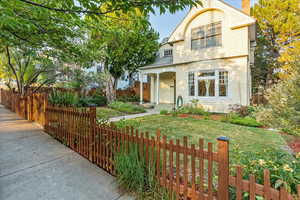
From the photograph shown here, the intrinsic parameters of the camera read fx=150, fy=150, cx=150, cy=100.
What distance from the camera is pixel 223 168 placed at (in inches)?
64.2

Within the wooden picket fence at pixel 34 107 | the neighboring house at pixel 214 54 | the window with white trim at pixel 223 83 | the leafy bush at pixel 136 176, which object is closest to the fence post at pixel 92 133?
the leafy bush at pixel 136 176

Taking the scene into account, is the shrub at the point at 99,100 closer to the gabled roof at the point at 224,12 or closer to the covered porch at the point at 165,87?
the covered porch at the point at 165,87

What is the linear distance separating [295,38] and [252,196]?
18.8m

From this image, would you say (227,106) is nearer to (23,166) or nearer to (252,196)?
(252,196)

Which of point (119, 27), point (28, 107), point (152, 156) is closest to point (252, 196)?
point (152, 156)

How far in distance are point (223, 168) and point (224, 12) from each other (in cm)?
1052

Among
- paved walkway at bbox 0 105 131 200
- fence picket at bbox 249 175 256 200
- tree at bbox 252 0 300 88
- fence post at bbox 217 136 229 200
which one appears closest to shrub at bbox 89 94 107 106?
paved walkway at bbox 0 105 131 200

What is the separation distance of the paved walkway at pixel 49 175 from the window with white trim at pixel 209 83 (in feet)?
28.9

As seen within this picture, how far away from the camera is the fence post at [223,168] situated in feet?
5.28

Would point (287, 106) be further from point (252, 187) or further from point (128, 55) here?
point (128, 55)

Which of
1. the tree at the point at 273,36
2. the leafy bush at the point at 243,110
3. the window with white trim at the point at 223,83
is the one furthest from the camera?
the tree at the point at 273,36

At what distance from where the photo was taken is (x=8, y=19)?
2.24 metres

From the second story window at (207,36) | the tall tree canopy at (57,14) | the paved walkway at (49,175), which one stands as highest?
the second story window at (207,36)

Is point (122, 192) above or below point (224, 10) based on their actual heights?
below
